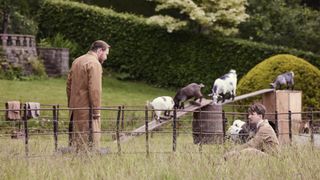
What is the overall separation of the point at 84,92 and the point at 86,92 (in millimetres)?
30

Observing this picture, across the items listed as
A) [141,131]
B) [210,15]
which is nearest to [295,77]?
[210,15]

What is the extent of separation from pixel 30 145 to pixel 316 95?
13.0m

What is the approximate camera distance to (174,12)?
34.4 metres

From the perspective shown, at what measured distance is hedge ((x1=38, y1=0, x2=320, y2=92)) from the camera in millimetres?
29781

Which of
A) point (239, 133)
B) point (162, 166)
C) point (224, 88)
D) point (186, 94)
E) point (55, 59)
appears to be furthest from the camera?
point (55, 59)

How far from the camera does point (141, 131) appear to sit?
15.2 m

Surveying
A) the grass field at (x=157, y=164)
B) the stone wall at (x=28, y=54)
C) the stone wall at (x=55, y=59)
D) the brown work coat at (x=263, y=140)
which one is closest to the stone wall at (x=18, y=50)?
the stone wall at (x=28, y=54)

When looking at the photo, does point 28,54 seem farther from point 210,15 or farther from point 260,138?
point 260,138

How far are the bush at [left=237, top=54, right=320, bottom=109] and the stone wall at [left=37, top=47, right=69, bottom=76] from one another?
8.43 metres

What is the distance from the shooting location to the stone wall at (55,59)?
2908 cm

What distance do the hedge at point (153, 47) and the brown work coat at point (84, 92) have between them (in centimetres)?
1817

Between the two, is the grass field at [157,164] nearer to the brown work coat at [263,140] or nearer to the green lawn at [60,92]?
the brown work coat at [263,140]

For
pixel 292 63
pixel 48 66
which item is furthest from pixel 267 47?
pixel 48 66

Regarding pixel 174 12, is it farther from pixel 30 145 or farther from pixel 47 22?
pixel 30 145
